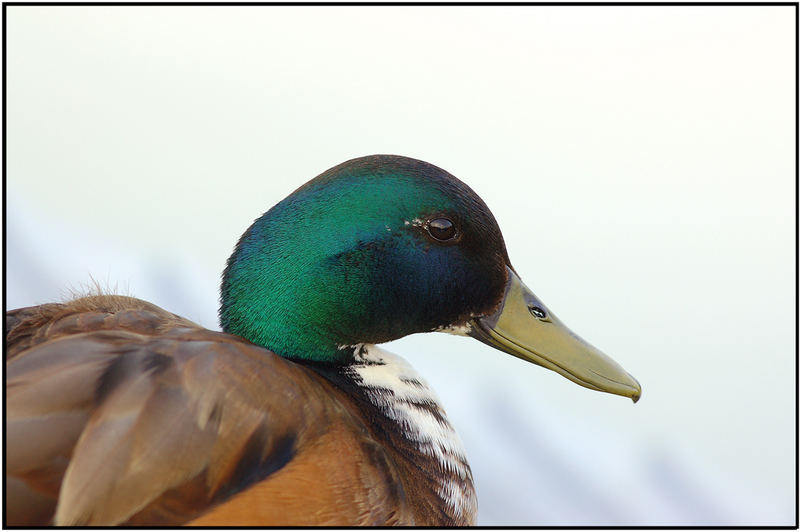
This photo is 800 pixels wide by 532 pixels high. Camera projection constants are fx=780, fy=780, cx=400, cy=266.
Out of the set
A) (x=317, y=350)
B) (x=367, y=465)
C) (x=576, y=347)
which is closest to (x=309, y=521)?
(x=367, y=465)

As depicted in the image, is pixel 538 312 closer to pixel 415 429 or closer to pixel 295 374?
pixel 415 429

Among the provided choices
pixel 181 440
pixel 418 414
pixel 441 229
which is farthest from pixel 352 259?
pixel 181 440

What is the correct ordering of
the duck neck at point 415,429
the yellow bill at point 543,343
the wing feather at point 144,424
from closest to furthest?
the wing feather at point 144,424 → the duck neck at point 415,429 → the yellow bill at point 543,343

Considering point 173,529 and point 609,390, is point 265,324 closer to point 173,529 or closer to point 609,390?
point 173,529

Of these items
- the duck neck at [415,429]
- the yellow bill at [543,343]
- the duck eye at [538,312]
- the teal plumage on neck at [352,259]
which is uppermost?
the teal plumage on neck at [352,259]

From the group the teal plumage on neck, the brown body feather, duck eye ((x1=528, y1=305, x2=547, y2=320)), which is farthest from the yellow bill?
the brown body feather

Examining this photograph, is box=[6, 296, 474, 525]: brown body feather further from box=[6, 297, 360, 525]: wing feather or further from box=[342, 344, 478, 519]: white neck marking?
box=[342, 344, 478, 519]: white neck marking

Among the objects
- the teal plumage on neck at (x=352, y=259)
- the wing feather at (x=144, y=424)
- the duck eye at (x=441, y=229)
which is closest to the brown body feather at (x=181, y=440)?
the wing feather at (x=144, y=424)

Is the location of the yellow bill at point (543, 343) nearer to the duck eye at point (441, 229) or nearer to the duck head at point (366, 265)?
the duck head at point (366, 265)
